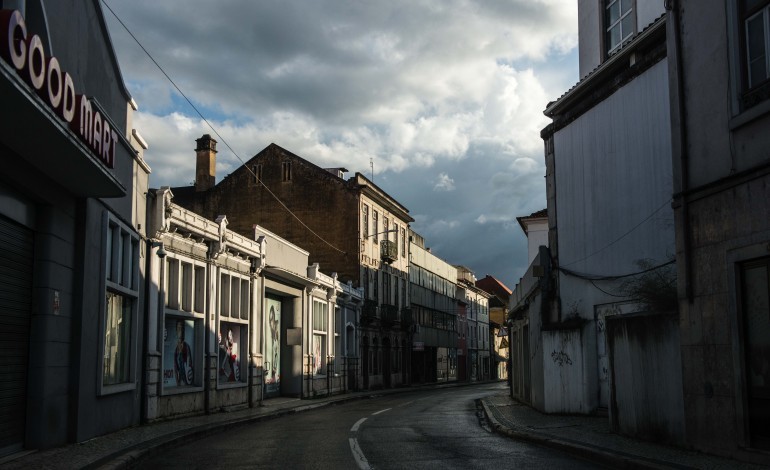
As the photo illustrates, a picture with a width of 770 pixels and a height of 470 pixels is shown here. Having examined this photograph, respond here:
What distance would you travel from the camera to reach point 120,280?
1628 centimetres

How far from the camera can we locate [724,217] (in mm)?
10836

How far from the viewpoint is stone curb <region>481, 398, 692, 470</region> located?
1003 cm

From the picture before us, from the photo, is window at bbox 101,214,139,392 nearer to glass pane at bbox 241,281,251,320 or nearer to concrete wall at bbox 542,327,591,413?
glass pane at bbox 241,281,251,320

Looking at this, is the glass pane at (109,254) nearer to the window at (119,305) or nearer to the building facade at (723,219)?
the window at (119,305)

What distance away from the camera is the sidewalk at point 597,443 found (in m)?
10.1

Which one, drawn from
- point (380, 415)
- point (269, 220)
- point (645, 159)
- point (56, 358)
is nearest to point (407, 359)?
point (269, 220)

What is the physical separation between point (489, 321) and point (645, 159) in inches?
2958

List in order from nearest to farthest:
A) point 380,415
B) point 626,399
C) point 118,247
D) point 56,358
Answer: point 56,358
point 626,399
point 118,247
point 380,415

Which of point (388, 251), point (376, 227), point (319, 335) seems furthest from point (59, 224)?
point (388, 251)

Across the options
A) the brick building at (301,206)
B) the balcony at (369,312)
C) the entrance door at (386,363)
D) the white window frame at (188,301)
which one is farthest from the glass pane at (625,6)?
the entrance door at (386,363)

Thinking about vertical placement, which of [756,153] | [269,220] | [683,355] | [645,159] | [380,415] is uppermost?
[269,220]

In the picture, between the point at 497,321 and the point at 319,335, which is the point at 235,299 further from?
the point at 497,321

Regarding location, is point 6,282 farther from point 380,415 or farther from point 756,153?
point 380,415

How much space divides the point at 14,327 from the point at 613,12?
16.7 metres
